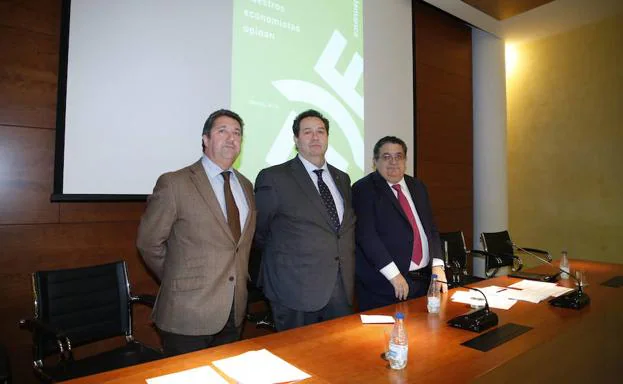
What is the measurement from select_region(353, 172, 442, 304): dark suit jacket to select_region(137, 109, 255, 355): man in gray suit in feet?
2.76

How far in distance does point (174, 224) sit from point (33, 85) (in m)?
1.38

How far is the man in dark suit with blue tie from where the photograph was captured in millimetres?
2473

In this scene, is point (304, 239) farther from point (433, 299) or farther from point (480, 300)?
point (480, 300)

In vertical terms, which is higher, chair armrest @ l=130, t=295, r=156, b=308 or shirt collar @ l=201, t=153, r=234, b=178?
shirt collar @ l=201, t=153, r=234, b=178

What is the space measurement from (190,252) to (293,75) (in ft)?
6.42

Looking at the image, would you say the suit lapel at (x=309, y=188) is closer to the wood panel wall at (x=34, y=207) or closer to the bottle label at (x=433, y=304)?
the bottle label at (x=433, y=304)

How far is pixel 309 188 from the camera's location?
2305mm

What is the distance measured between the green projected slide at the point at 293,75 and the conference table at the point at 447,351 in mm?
1763

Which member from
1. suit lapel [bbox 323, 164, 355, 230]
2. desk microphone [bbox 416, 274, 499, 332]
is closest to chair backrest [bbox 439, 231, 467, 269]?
suit lapel [bbox 323, 164, 355, 230]

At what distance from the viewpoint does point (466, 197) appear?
5332mm

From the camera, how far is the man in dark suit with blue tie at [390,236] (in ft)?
8.11

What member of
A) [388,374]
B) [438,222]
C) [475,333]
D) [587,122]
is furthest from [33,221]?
[587,122]

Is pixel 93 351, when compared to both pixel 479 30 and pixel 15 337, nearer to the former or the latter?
pixel 15 337

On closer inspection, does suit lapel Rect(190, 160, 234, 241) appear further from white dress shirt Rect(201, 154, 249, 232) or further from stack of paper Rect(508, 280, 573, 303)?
stack of paper Rect(508, 280, 573, 303)
